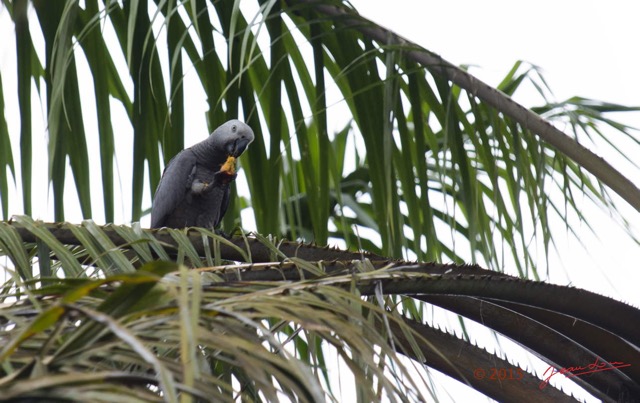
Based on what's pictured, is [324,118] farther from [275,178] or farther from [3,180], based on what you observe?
[3,180]

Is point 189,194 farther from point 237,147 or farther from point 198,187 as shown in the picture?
point 237,147

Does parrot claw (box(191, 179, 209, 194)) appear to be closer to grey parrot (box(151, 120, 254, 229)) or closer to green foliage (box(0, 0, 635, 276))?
grey parrot (box(151, 120, 254, 229))

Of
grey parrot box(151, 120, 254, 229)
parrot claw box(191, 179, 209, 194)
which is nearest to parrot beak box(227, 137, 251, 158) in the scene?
grey parrot box(151, 120, 254, 229)

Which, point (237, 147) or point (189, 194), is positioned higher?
point (237, 147)

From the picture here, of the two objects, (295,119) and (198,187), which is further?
(198,187)

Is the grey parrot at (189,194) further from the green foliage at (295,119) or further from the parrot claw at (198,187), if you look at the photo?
the green foliage at (295,119)

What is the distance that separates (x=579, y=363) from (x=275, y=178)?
40.3 inches

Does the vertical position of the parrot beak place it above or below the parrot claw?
above

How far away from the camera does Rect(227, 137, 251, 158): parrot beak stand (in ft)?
11.1

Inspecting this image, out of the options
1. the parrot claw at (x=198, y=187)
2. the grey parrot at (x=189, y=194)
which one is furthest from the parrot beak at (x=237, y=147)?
the parrot claw at (x=198, y=187)

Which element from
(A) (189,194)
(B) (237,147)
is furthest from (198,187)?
(B) (237,147)

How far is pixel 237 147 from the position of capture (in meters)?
3.51

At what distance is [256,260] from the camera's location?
7.05 ft

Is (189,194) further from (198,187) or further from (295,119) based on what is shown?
(295,119)
